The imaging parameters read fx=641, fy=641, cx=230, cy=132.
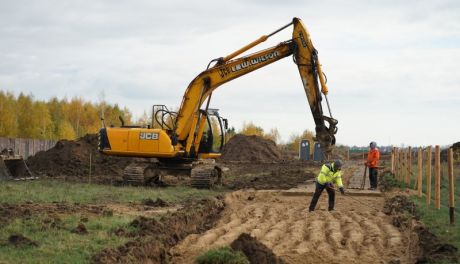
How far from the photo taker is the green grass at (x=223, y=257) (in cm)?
905

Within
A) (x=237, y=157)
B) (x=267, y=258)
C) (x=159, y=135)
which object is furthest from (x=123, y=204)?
(x=237, y=157)

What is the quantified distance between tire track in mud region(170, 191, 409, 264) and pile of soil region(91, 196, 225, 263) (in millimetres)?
254

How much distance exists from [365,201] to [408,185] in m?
5.80

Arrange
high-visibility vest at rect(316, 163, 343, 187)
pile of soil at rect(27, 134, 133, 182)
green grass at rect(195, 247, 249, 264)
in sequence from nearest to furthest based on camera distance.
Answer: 1. green grass at rect(195, 247, 249, 264)
2. high-visibility vest at rect(316, 163, 343, 187)
3. pile of soil at rect(27, 134, 133, 182)

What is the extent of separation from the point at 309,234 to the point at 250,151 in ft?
147

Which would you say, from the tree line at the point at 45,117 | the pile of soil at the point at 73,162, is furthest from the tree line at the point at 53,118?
the pile of soil at the point at 73,162

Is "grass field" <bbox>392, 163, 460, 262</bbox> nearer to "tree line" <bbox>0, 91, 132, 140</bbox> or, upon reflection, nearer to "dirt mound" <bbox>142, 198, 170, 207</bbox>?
"dirt mound" <bbox>142, 198, 170, 207</bbox>

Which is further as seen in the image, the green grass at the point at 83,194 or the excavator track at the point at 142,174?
the excavator track at the point at 142,174

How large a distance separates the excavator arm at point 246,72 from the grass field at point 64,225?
3.52 meters

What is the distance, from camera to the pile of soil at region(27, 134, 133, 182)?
2972cm

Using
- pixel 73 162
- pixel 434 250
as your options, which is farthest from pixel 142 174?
pixel 434 250

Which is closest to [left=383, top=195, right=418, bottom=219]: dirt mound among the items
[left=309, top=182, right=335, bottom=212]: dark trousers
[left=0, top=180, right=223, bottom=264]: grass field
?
[left=309, top=182, right=335, bottom=212]: dark trousers

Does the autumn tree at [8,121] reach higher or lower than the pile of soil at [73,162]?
higher

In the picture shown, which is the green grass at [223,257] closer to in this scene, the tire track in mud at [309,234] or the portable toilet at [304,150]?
the tire track in mud at [309,234]
